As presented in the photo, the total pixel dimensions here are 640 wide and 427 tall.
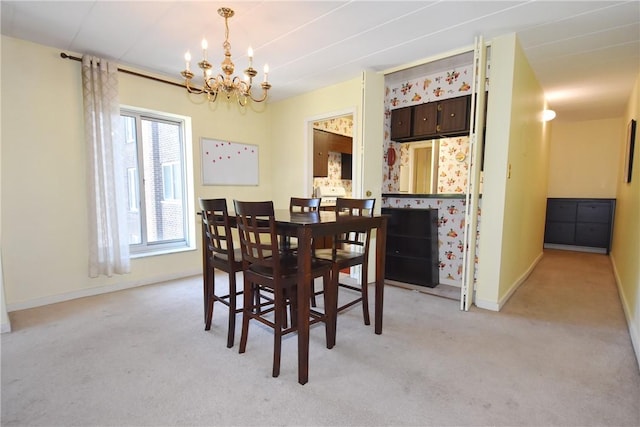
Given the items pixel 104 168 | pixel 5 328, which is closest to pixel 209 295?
pixel 5 328

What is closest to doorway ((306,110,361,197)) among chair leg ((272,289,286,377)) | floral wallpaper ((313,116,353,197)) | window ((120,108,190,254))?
floral wallpaper ((313,116,353,197))

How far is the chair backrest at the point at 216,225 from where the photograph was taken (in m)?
2.03

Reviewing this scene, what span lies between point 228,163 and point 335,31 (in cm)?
230

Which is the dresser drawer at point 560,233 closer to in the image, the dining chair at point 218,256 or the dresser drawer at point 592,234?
the dresser drawer at point 592,234

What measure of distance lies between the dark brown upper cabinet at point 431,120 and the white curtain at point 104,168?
10.0ft

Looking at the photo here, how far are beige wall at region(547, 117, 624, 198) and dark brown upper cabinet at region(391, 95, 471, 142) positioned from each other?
3.56 meters

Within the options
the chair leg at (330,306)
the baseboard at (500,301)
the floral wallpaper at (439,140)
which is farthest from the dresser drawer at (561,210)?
the chair leg at (330,306)

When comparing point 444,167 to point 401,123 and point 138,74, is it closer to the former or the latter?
point 401,123

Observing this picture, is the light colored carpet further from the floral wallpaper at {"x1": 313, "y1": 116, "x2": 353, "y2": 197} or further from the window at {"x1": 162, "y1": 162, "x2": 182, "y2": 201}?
the floral wallpaper at {"x1": 313, "y1": 116, "x2": 353, "y2": 197}

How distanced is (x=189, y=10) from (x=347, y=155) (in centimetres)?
368

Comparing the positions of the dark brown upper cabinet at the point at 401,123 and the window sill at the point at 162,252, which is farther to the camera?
the dark brown upper cabinet at the point at 401,123

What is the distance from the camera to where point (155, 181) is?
3.70 m

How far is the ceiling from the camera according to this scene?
2.15 meters

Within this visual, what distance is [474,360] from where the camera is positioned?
1957mm
